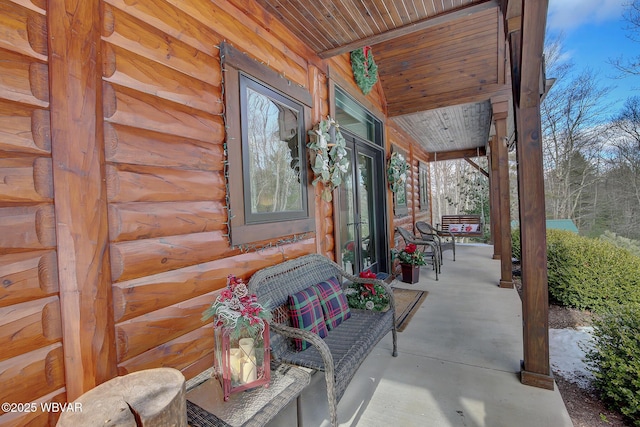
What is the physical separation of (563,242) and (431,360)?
3.20 meters

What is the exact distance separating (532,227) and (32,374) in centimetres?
264

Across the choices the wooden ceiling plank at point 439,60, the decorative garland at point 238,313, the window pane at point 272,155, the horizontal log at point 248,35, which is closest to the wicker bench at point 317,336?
the decorative garland at point 238,313

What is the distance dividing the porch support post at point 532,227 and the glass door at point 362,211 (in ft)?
5.44

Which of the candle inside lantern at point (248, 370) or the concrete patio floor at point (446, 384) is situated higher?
the candle inside lantern at point (248, 370)

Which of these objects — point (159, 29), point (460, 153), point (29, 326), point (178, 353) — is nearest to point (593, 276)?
point (178, 353)

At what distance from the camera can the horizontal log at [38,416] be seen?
0.89m

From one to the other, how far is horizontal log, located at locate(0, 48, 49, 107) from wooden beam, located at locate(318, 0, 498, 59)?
7.11 feet

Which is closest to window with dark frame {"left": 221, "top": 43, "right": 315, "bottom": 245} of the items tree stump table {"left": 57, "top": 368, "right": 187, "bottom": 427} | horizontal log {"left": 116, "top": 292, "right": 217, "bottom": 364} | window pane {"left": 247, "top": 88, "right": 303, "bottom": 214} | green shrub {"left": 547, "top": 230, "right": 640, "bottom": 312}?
window pane {"left": 247, "top": 88, "right": 303, "bottom": 214}

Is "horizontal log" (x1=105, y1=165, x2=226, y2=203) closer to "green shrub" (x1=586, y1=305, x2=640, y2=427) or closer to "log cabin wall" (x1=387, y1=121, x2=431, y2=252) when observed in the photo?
"green shrub" (x1=586, y1=305, x2=640, y2=427)

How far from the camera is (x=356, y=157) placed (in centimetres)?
384

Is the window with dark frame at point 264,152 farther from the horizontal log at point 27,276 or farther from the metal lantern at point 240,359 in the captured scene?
the horizontal log at point 27,276

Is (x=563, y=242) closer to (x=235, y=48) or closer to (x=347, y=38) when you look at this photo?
(x=347, y=38)

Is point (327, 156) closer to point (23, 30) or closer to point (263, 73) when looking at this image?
point (263, 73)

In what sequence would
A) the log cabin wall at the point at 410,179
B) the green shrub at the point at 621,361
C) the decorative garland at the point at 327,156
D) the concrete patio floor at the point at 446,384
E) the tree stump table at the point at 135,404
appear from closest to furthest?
the tree stump table at the point at 135,404 → the green shrub at the point at 621,361 → the concrete patio floor at the point at 446,384 → the decorative garland at the point at 327,156 → the log cabin wall at the point at 410,179
